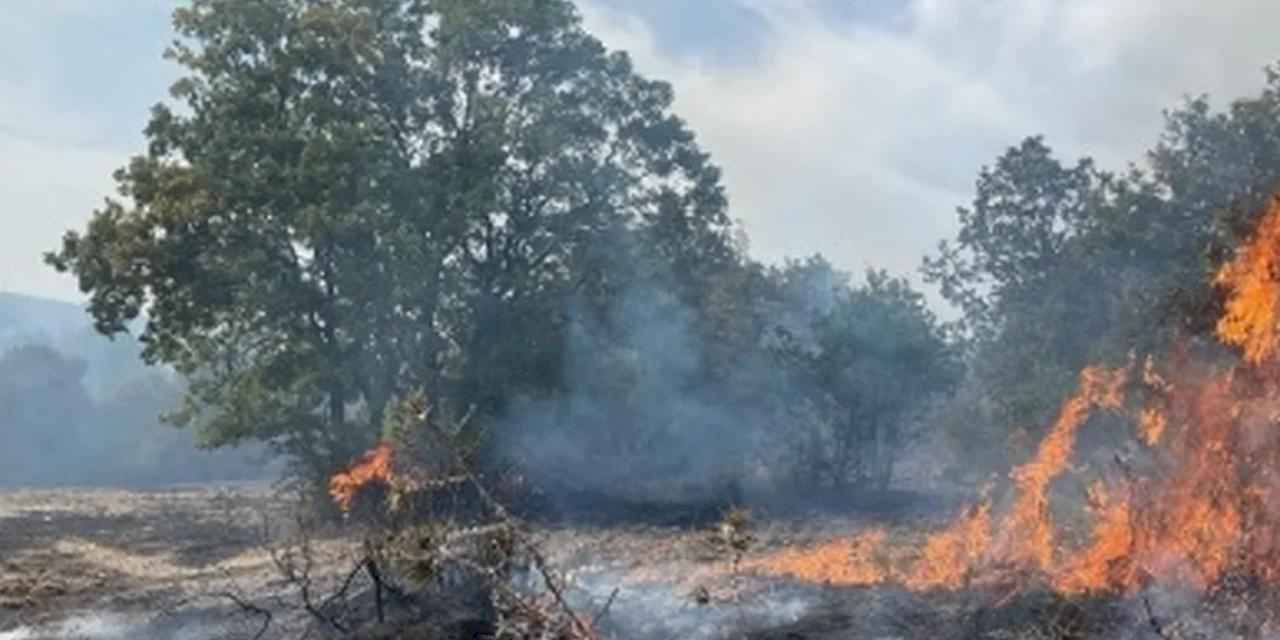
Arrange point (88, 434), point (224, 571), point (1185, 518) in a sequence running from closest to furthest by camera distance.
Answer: point (1185, 518)
point (224, 571)
point (88, 434)

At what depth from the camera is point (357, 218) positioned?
101 ft

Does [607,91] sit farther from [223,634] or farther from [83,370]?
[83,370]

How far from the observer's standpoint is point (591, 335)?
36656mm

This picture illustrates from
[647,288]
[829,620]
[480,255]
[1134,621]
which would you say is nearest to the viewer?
[1134,621]

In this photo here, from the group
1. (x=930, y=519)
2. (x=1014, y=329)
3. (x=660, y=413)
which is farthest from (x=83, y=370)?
(x=930, y=519)

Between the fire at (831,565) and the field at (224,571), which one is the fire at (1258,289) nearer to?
the fire at (831,565)

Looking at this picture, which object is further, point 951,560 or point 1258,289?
point 951,560

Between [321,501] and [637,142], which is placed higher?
[637,142]

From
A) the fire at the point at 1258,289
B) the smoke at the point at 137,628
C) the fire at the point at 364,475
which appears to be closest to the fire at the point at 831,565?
the fire at the point at 1258,289

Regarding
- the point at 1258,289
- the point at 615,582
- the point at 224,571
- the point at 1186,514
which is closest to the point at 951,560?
the point at 1186,514

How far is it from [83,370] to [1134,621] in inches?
3326

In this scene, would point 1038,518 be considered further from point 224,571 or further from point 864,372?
point 864,372

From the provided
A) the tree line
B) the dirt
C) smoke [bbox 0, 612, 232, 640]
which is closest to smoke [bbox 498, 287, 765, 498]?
the tree line

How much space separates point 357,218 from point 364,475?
8.94m
